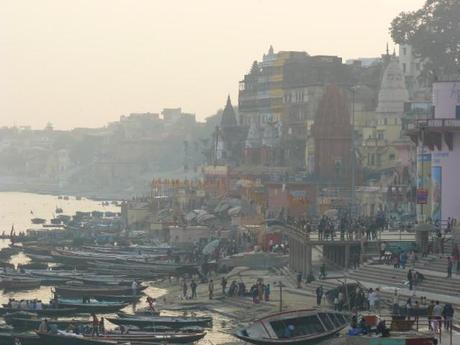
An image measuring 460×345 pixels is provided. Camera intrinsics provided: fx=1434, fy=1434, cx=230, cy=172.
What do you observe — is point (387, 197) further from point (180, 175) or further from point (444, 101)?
point (180, 175)

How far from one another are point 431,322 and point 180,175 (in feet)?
507

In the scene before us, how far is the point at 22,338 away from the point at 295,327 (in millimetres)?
8468

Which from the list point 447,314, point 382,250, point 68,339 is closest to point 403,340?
point 447,314

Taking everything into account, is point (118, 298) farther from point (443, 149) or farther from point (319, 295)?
point (443, 149)

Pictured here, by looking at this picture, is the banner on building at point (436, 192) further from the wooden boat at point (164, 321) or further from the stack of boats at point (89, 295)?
the stack of boats at point (89, 295)

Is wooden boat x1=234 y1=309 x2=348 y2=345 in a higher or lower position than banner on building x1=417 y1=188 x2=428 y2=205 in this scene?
lower

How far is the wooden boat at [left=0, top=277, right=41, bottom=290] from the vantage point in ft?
193

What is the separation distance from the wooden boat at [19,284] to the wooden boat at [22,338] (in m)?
18.2

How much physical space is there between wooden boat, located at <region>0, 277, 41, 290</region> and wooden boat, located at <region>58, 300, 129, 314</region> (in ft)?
32.9

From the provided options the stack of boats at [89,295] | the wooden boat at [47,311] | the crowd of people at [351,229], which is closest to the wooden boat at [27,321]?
the stack of boats at [89,295]

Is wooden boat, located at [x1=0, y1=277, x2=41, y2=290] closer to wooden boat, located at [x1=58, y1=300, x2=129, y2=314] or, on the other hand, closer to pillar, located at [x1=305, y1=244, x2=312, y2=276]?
wooden boat, located at [x1=58, y1=300, x2=129, y2=314]

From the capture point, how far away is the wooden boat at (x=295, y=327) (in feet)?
A: 117

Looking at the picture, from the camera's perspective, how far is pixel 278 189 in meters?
75.4

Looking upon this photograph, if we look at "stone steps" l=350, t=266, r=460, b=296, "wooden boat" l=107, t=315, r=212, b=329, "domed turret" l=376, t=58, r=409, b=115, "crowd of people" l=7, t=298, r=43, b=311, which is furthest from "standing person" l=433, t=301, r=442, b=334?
"domed turret" l=376, t=58, r=409, b=115
